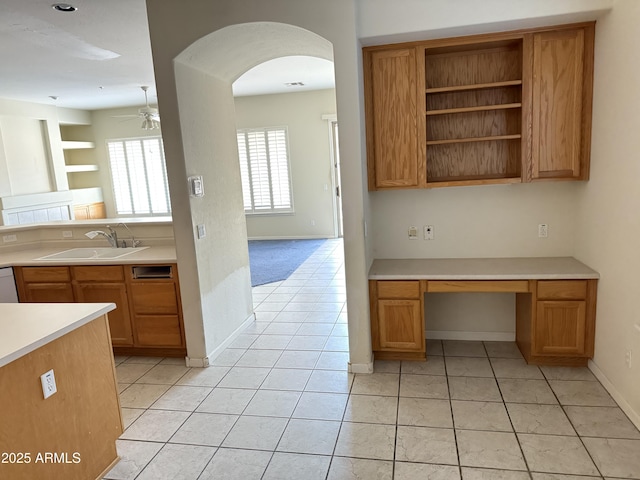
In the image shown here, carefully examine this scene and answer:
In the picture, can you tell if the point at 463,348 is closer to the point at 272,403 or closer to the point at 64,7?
the point at 272,403

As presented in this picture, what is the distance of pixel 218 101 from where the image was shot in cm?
383

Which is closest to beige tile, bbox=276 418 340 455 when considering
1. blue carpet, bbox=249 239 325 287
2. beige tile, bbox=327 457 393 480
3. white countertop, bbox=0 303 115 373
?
beige tile, bbox=327 457 393 480

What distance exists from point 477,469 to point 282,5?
2966 millimetres

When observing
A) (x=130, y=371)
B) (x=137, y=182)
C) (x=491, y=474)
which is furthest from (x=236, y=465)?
(x=137, y=182)

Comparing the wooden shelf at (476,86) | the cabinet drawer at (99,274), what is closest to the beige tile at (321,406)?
the cabinet drawer at (99,274)

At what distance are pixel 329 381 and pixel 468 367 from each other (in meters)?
1.03

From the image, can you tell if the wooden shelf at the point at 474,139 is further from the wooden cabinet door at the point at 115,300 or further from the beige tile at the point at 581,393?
the wooden cabinet door at the point at 115,300

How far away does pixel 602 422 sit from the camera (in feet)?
8.16

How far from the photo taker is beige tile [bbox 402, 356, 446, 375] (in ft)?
10.5

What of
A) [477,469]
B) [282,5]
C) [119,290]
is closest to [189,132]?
[282,5]

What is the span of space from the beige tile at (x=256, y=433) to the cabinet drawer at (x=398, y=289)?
3.67 ft

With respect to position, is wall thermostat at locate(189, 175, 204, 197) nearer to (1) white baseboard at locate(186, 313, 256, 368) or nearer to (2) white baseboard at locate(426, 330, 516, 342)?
(1) white baseboard at locate(186, 313, 256, 368)

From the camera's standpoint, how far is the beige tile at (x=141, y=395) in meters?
3.00

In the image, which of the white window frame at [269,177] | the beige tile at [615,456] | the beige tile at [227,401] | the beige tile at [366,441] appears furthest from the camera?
the white window frame at [269,177]
